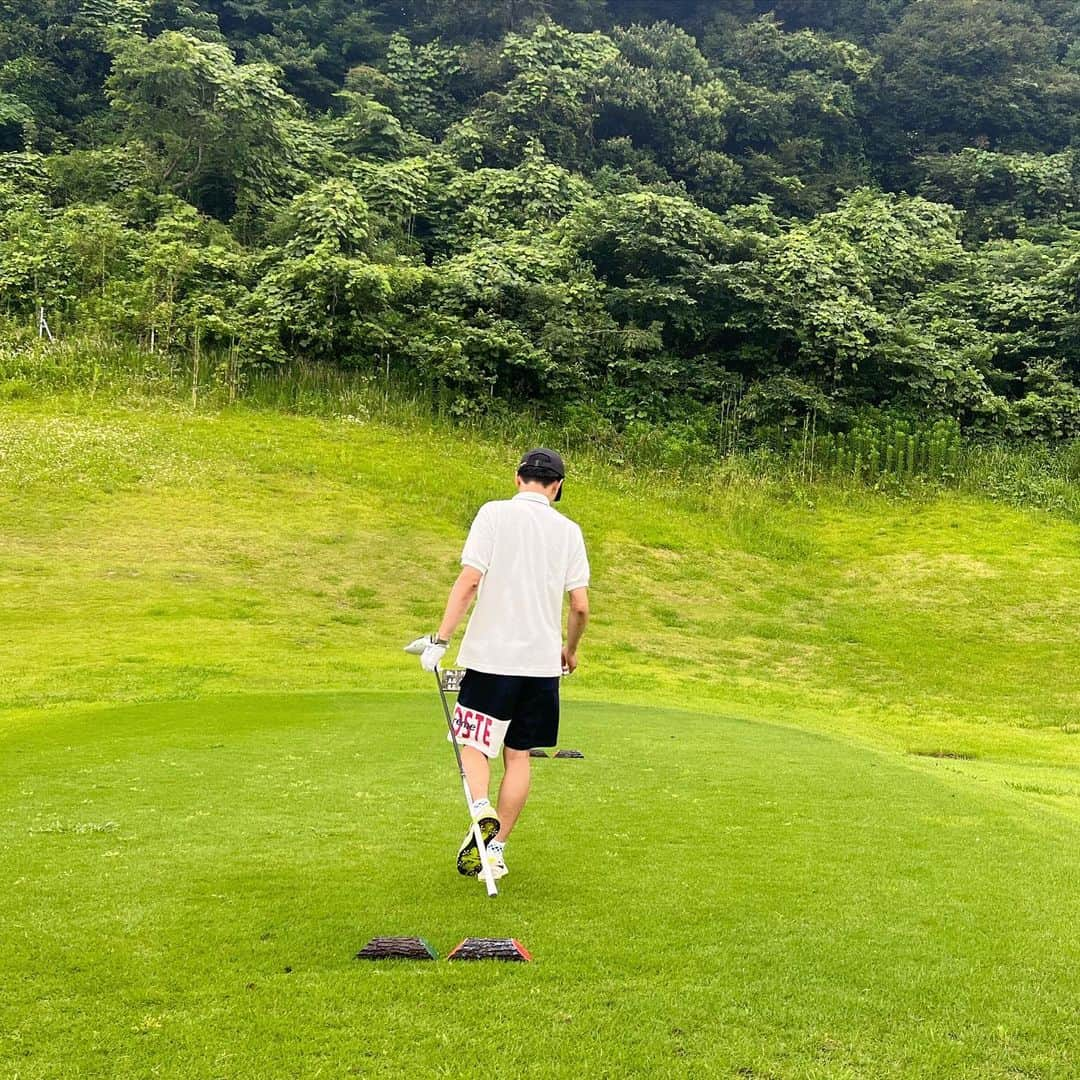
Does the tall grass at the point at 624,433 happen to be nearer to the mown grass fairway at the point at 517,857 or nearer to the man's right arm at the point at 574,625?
the mown grass fairway at the point at 517,857

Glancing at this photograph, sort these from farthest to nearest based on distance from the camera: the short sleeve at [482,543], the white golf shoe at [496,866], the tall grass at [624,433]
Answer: the tall grass at [624,433]
the short sleeve at [482,543]
the white golf shoe at [496,866]

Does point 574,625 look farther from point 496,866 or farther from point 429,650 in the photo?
point 496,866

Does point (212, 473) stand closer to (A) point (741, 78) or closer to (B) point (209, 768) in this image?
(B) point (209, 768)

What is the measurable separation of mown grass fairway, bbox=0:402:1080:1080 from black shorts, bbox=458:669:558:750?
1.69ft

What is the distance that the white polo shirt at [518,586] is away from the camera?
366 cm

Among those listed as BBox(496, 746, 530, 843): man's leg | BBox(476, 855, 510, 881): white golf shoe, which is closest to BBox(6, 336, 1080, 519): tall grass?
BBox(496, 746, 530, 843): man's leg

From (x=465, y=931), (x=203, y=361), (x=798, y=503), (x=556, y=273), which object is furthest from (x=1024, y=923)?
(x=556, y=273)

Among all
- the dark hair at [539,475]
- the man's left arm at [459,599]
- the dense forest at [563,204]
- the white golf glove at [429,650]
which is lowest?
the white golf glove at [429,650]

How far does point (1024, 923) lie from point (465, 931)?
1.95 m

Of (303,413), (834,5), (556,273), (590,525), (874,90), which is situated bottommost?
(590,525)

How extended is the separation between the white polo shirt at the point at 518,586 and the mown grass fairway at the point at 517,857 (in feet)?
2.75

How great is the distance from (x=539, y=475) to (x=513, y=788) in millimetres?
1281

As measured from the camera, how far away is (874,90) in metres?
38.7

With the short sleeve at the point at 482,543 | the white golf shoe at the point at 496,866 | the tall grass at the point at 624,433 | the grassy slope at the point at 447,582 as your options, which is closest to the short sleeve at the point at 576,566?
the short sleeve at the point at 482,543
